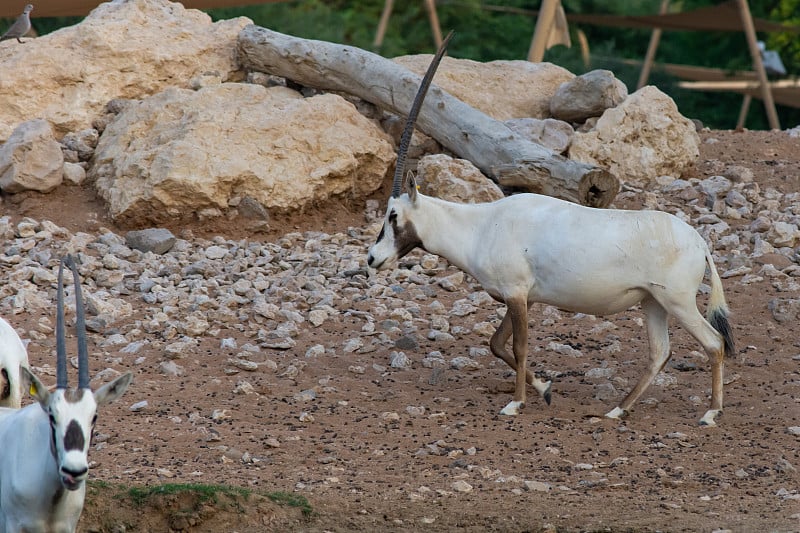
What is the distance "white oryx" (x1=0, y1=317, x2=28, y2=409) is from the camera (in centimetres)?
608

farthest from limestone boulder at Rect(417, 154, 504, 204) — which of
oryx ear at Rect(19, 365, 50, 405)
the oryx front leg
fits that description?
oryx ear at Rect(19, 365, 50, 405)

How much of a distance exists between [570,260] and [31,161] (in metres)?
5.94

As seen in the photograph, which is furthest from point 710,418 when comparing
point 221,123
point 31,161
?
point 31,161

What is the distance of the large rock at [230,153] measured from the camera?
10797mm

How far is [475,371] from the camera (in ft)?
27.6

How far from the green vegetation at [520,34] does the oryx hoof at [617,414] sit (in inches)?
701

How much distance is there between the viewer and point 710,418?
7270 millimetres

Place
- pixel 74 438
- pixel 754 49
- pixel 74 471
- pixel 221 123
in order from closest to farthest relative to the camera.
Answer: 1. pixel 74 471
2. pixel 74 438
3. pixel 221 123
4. pixel 754 49

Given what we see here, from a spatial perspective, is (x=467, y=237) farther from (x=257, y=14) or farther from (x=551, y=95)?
(x=257, y=14)

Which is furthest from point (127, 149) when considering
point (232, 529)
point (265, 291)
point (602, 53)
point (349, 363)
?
point (602, 53)

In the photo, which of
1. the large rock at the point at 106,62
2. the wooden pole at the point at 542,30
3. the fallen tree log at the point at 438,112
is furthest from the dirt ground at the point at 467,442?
the wooden pole at the point at 542,30

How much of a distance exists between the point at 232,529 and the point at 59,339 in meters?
1.50

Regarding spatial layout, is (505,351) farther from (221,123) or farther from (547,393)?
(221,123)

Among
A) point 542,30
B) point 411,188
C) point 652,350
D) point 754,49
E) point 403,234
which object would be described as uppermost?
point 411,188
